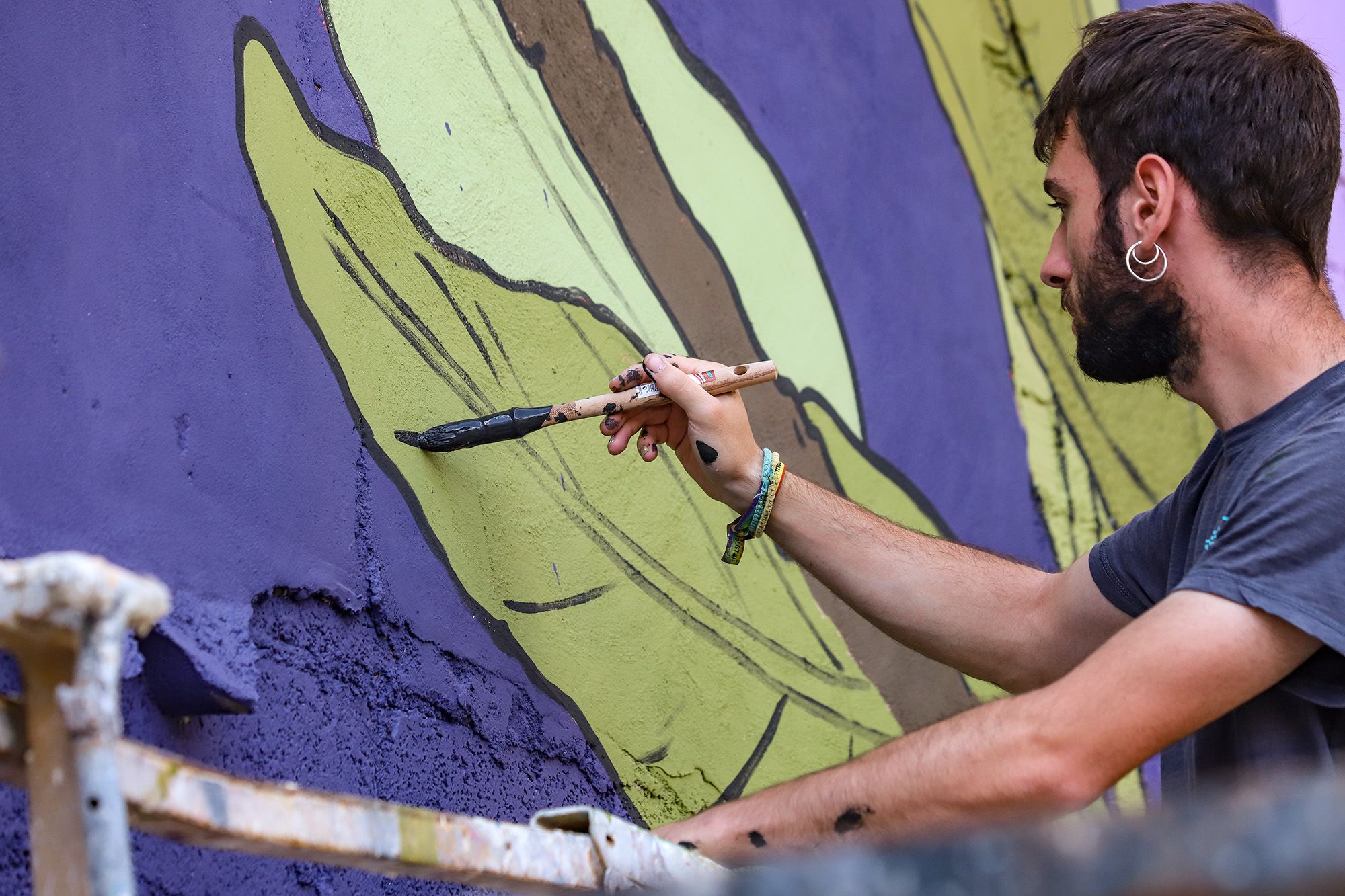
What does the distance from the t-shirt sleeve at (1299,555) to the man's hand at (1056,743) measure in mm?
27

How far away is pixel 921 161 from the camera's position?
3.41m

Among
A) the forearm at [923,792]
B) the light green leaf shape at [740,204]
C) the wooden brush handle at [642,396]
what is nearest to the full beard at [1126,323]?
the wooden brush handle at [642,396]

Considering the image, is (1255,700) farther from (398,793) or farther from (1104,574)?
(398,793)

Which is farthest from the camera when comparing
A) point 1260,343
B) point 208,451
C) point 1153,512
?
point 1153,512

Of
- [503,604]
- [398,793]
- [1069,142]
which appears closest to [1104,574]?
[1069,142]

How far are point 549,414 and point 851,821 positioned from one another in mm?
749

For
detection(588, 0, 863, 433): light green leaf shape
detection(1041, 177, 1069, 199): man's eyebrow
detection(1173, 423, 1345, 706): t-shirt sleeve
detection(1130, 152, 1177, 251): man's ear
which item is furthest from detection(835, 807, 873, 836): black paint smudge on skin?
detection(588, 0, 863, 433): light green leaf shape

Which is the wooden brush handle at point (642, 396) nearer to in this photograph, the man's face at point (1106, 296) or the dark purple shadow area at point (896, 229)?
the man's face at point (1106, 296)

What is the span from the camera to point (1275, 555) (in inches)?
56.1

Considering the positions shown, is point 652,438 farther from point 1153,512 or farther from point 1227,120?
point 1227,120

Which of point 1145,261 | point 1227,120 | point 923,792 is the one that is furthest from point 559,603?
point 1227,120

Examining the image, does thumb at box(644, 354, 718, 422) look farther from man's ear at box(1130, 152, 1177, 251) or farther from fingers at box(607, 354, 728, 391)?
man's ear at box(1130, 152, 1177, 251)

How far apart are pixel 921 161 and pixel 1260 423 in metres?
1.81

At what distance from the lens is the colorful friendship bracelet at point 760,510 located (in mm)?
1989
